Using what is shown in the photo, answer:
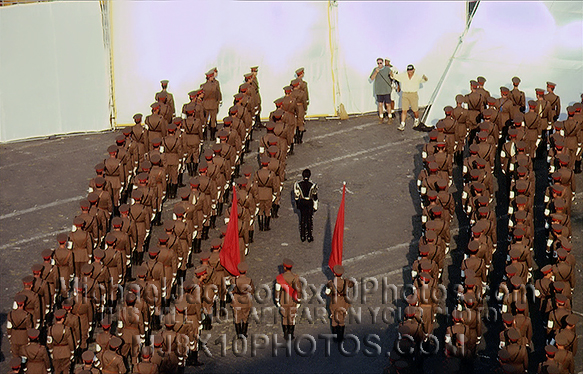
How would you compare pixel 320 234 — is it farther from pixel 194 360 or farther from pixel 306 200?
pixel 194 360

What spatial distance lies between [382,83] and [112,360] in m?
12.6

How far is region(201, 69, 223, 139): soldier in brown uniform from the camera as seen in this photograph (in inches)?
1220

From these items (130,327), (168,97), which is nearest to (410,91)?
(168,97)

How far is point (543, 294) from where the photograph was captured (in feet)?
77.1

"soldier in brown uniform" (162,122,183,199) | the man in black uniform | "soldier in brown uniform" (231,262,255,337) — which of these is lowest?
"soldier in brown uniform" (231,262,255,337)

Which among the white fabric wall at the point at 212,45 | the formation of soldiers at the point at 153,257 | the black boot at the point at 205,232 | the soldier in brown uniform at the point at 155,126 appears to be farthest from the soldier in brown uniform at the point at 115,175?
the white fabric wall at the point at 212,45

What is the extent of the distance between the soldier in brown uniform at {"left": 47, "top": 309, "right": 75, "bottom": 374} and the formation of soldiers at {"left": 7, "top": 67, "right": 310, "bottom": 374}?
0.02m

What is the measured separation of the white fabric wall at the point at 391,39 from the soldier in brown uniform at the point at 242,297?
412 inches

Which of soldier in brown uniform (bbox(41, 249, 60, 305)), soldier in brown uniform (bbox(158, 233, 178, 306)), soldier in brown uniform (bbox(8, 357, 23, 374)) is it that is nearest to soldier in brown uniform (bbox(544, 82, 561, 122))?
soldier in brown uniform (bbox(158, 233, 178, 306))

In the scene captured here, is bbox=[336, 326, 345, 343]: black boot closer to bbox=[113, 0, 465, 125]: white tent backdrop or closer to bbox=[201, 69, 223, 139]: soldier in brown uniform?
bbox=[201, 69, 223, 139]: soldier in brown uniform

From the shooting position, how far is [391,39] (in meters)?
33.3

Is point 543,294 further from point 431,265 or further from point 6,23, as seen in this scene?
point 6,23

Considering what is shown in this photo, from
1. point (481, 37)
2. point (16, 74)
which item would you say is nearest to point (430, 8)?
point (481, 37)

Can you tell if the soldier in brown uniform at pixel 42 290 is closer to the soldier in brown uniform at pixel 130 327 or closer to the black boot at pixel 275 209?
the soldier in brown uniform at pixel 130 327
